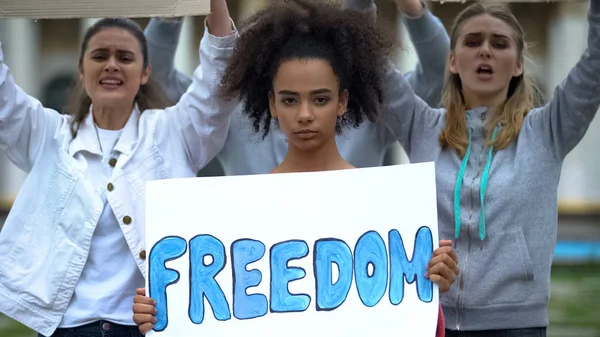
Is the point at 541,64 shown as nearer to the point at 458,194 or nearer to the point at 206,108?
the point at 458,194

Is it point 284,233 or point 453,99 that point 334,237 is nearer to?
point 284,233

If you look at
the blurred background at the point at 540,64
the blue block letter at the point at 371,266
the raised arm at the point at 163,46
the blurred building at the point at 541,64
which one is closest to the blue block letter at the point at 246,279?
the blue block letter at the point at 371,266

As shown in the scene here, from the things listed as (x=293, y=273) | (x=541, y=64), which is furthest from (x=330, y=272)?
(x=541, y=64)

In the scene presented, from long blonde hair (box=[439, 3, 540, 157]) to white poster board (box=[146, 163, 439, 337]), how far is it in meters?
0.62

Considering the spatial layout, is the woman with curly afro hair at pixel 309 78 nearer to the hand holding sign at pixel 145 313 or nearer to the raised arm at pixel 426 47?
the hand holding sign at pixel 145 313

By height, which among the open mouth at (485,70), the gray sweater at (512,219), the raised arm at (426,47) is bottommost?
the gray sweater at (512,219)

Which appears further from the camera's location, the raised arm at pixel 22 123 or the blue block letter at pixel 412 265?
the raised arm at pixel 22 123

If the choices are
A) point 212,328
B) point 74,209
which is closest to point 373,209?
point 212,328

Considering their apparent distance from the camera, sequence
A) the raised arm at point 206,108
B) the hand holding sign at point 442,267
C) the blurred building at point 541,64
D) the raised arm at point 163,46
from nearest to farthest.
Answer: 1. the hand holding sign at point 442,267
2. the raised arm at point 206,108
3. the raised arm at point 163,46
4. the blurred building at point 541,64

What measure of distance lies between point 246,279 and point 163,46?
5.38 ft

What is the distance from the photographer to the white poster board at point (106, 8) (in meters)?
2.60

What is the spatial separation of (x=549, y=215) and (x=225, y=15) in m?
1.20

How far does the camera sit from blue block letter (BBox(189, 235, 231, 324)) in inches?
100.0

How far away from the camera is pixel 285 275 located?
8.35ft
